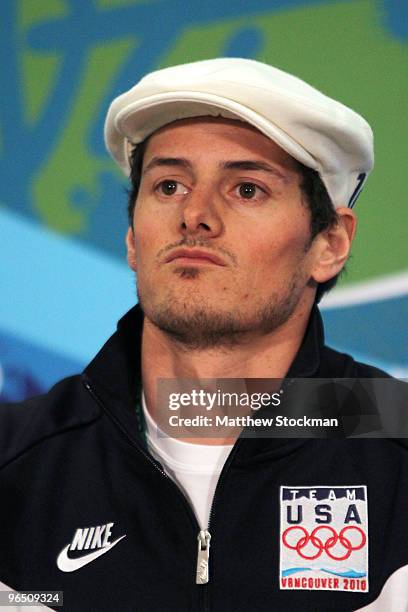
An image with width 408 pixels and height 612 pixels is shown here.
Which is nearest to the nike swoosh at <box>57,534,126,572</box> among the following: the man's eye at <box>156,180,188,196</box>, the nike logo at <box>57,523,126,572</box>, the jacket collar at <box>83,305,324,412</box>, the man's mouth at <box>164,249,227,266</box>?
the nike logo at <box>57,523,126,572</box>

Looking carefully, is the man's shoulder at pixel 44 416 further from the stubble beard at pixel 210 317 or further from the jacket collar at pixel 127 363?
the stubble beard at pixel 210 317

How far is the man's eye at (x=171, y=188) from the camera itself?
1912mm

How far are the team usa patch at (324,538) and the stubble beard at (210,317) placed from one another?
0.32 meters

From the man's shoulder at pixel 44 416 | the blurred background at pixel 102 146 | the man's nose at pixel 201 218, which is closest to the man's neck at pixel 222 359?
the man's shoulder at pixel 44 416

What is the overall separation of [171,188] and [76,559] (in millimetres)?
723

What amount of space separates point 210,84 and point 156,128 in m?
0.19

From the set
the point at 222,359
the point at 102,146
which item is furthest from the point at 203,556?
the point at 102,146

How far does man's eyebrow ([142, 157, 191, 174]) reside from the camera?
74.6 inches

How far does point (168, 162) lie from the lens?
1.92 m

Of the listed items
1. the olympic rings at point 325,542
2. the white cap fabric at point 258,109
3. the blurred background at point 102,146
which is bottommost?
the olympic rings at point 325,542

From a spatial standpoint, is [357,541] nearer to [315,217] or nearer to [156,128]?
[315,217]

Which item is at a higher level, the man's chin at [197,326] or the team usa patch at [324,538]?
the man's chin at [197,326]

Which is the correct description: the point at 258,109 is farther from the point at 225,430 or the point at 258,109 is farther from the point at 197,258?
the point at 225,430

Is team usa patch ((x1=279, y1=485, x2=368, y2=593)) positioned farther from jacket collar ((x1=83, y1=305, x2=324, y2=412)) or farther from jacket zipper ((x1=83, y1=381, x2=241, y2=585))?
jacket collar ((x1=83, y1=305, x2=324, y2=412))
